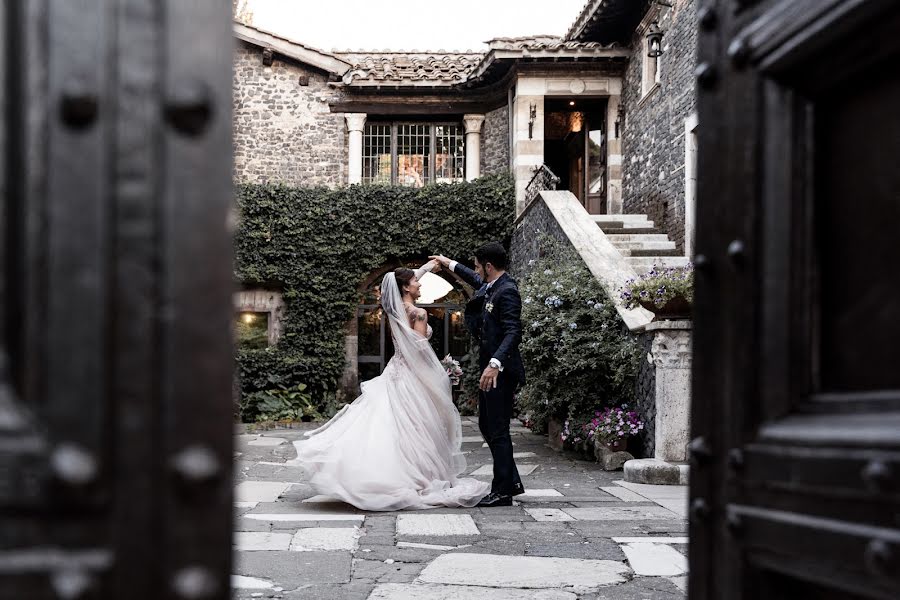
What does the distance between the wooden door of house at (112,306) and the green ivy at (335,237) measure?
15.2m

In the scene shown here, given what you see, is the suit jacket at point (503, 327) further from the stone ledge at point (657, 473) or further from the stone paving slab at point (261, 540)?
the stone paving slab at point (261, 540)

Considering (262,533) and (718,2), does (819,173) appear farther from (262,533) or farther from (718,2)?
(262,533)

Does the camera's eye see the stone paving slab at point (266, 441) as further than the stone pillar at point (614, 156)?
No

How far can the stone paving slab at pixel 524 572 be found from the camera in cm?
392

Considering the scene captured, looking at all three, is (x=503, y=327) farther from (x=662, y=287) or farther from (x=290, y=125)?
(x=290, y=125)

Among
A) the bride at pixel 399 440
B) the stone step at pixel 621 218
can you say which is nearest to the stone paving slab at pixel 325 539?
the bride at pixel 399 440

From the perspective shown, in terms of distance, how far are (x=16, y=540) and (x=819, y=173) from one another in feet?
3.82

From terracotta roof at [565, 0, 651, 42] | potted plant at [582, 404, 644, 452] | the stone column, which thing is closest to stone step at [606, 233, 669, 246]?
terracotta roof at [565, 0, 651, 42]

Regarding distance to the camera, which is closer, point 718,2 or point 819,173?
point 819,173

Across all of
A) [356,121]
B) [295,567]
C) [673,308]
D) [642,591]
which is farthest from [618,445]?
[356,121]

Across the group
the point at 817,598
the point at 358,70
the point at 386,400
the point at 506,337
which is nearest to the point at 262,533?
the point at 386,400

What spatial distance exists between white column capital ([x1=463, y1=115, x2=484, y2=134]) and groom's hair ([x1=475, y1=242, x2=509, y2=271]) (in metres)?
11.7

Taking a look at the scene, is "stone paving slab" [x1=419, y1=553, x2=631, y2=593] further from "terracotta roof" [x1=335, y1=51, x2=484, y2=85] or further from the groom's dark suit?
"terracotta roof" [x1=335, y1=51, x2=484, y2=85]

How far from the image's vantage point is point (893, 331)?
1.15 m
